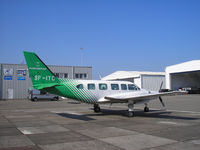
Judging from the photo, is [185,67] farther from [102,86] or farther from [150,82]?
[102,86]

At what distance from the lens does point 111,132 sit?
9727 mm

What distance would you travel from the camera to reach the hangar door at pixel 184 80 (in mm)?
59831

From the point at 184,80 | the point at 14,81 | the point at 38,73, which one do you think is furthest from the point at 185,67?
the point at 38,73

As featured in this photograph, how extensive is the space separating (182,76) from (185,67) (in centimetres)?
980

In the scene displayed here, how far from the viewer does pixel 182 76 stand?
6262 centimetres

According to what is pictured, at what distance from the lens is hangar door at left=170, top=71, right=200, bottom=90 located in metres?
59.8

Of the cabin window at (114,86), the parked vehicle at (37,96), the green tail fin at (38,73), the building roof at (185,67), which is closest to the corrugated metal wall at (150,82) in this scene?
the building roof at (185,67)

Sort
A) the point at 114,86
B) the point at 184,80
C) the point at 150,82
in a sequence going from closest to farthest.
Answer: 1. the point at 114,86
2. the point at 150,82
3. the point at 184,80

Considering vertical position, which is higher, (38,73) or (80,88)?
(38,73)

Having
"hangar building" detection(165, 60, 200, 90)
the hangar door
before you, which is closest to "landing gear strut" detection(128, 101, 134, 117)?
"hangar building" detection(165, 60, 200, 90)

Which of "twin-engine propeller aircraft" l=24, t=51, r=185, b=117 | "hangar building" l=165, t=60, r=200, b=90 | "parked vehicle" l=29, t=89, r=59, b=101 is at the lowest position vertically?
"parked vehicle" l=29, t=89, r=59, b=101

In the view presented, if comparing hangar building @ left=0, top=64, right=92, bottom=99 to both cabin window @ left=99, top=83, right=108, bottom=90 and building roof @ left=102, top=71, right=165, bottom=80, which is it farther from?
cabin window @ left=99, top=83, right=108, bottom=90

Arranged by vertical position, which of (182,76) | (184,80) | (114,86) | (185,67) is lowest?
(114,86)

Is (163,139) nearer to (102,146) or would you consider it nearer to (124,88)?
(102,146)
